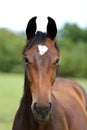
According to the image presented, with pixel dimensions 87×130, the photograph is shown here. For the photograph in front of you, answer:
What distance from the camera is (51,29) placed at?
5.03 meters

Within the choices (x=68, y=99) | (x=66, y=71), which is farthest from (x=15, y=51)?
(x=68, y=99)

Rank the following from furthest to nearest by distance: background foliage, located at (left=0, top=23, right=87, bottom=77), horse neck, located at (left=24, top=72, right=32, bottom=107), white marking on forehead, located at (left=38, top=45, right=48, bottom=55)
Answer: background foliage, located at (left=0, top=23, right=87, bottom=77) → horse neck, located at (left=24, top=72, right=32, bottom=107) → white marking on forehead, located at (left=38, top=45, right=48, bottom=55)

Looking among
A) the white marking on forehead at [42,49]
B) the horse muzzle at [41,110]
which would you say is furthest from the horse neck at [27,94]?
the horse muzzle at [41,110]

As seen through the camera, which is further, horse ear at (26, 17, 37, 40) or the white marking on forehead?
horse ear at (26, 17, 37, 40)

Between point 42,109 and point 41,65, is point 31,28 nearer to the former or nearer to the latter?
point 41,65

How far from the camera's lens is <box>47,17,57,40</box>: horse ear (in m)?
5.02

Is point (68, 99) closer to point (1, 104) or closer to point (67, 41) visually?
point (1, 104)

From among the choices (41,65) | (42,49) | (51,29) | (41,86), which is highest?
(51,29)

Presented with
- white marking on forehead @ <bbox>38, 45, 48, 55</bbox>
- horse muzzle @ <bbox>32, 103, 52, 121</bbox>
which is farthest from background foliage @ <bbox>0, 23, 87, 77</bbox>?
horse muzzle @ <bbox>32, 103, 52, 121</bbox>

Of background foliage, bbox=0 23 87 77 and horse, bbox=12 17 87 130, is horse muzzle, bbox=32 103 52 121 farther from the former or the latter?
background foliage, bbox=0 23 87 77

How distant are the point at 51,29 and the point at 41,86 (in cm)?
73

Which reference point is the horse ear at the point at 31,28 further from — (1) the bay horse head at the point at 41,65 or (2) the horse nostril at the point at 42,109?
(2) the horse nostril at the point at 42,109

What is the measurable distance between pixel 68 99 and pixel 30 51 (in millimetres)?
1791

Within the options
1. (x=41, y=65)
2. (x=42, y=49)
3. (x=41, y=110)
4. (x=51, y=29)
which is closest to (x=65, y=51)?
(x=51, y=29)
